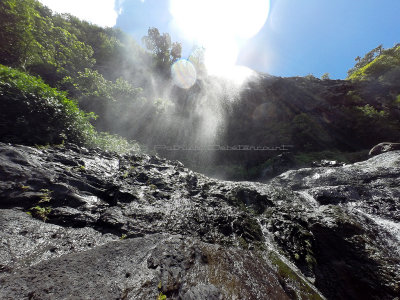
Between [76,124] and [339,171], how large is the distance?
1088cm

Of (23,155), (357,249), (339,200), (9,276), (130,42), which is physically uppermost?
(130,42)

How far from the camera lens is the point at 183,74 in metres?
26.2

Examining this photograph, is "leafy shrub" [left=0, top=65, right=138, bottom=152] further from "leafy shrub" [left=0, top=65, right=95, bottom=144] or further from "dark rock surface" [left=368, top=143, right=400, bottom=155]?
"dark rock surface" [left=368, top=143, right=400, bottom=155]

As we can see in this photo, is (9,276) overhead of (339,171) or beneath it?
beneath

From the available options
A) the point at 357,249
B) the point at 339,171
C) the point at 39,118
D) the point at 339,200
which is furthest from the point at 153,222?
the point at 339,171

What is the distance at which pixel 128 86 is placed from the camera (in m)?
14.8

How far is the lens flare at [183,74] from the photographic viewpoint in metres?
22.3

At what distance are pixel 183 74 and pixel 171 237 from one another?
2745 centimetres

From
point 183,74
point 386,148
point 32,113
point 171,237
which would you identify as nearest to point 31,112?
point 32,113

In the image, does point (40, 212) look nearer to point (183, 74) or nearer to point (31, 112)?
point (31, 112)

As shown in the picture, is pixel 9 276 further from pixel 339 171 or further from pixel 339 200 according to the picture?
pixel 339 171

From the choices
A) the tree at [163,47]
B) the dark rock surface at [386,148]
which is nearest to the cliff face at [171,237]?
the dark rock surface at [386,148]

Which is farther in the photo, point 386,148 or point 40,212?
point 386,148

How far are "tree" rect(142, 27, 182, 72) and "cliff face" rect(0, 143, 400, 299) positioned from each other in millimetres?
29349
